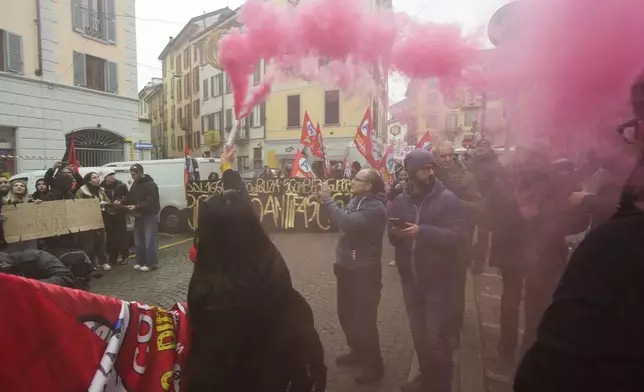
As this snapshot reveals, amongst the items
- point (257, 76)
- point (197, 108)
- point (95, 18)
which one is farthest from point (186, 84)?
point (257, 76)

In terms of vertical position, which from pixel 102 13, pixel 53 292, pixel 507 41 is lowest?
pixel 53 292

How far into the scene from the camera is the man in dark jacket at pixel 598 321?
89 centimetres

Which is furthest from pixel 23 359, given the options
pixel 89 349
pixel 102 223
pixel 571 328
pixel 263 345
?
pixel 102 223

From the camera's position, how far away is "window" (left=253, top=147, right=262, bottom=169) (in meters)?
14.3

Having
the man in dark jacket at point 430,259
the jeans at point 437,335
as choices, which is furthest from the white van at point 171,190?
the jeans at point 437,335

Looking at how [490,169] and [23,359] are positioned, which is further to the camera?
A: [490,169]

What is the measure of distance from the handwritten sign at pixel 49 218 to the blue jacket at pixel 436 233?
19.1 feet

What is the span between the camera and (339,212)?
3814mm

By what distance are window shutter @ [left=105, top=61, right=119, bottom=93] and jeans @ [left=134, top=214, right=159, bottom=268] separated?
10702mm

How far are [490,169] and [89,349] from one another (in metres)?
3.44

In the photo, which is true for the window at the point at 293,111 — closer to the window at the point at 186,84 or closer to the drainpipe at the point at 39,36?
the window at the point at 186,84

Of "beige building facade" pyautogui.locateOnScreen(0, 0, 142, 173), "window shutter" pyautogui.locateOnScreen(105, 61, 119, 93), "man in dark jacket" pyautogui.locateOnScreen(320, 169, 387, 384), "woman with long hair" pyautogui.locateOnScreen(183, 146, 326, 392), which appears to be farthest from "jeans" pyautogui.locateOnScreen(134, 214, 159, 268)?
"window shutter" pyautogui.locateOnScreen(105, 61, 119, 93)

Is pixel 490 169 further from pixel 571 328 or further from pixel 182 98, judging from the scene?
pixel 182 98

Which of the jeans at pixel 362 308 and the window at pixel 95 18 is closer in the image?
the jeans at pixel 362 308
